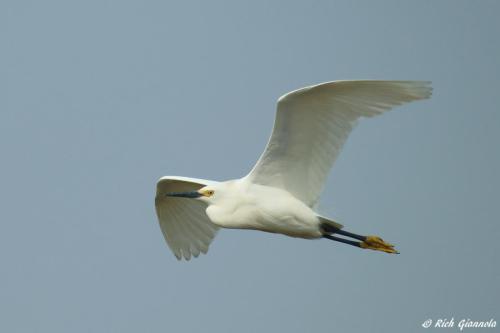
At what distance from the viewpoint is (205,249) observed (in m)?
15.7

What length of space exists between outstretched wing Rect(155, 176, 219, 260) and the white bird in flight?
155cm

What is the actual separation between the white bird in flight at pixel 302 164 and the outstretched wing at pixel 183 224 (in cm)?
155

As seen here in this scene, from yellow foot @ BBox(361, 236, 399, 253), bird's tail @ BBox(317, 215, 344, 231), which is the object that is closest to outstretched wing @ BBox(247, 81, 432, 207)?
bird's tail @ BBox(317, 215, 344, 231)

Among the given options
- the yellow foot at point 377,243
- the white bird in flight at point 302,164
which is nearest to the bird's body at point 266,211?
the white bird in flight at point 302,164

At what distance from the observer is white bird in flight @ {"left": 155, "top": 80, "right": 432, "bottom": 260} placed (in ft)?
39.0

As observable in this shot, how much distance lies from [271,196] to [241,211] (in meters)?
0.50

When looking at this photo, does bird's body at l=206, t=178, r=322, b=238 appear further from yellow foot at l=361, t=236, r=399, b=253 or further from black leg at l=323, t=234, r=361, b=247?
yellow foot at l=361, t=236, r=399, b=253

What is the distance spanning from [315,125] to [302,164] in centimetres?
73

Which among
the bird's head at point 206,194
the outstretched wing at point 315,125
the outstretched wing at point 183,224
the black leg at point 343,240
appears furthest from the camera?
the outstretched wing at point 183,224

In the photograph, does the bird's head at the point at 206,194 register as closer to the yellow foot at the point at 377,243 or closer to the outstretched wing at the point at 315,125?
the outstretched wing at the point at 315,125

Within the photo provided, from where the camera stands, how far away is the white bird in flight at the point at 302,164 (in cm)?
1188

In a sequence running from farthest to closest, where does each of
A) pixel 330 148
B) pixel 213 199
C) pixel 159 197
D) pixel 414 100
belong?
pixel 159 197
pixel 213 199
pixel 330 148
pixel 414 100

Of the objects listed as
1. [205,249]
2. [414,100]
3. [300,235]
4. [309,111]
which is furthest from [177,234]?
[414,100]

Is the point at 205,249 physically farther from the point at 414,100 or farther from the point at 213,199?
the point at 414,100
